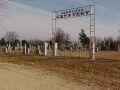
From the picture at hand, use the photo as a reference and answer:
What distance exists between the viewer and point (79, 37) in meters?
117

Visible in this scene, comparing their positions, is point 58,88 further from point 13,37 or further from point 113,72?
point 13,37

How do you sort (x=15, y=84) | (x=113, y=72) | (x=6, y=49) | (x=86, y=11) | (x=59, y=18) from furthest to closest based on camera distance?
1. (x=6, y=49)
2. (x=59, y=18)
3. (x=86, y=11)
4. (x=113, y=72)
5. (x=15, y=84)

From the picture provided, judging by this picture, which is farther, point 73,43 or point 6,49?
point 73,43

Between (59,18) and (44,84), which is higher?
(59,18)

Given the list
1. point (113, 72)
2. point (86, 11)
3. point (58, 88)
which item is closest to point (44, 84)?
point (58, 88)

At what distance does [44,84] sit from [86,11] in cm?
2562

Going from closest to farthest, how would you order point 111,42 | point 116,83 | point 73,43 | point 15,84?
1. point 15,84
2. point 116,83
3. point 73,43
4. point 111,42

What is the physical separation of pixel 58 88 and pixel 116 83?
12.3 ft

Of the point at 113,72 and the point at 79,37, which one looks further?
the point at 79,37

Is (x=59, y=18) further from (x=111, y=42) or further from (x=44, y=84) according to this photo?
(x=111, y=42)

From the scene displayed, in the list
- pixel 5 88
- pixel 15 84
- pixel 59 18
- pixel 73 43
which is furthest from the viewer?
pixel 73 43

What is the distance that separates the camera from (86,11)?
1558 inches

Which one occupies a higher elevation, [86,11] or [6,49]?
[86,11]

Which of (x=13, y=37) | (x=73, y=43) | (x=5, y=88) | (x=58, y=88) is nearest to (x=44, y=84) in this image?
(x=58, y=88)
